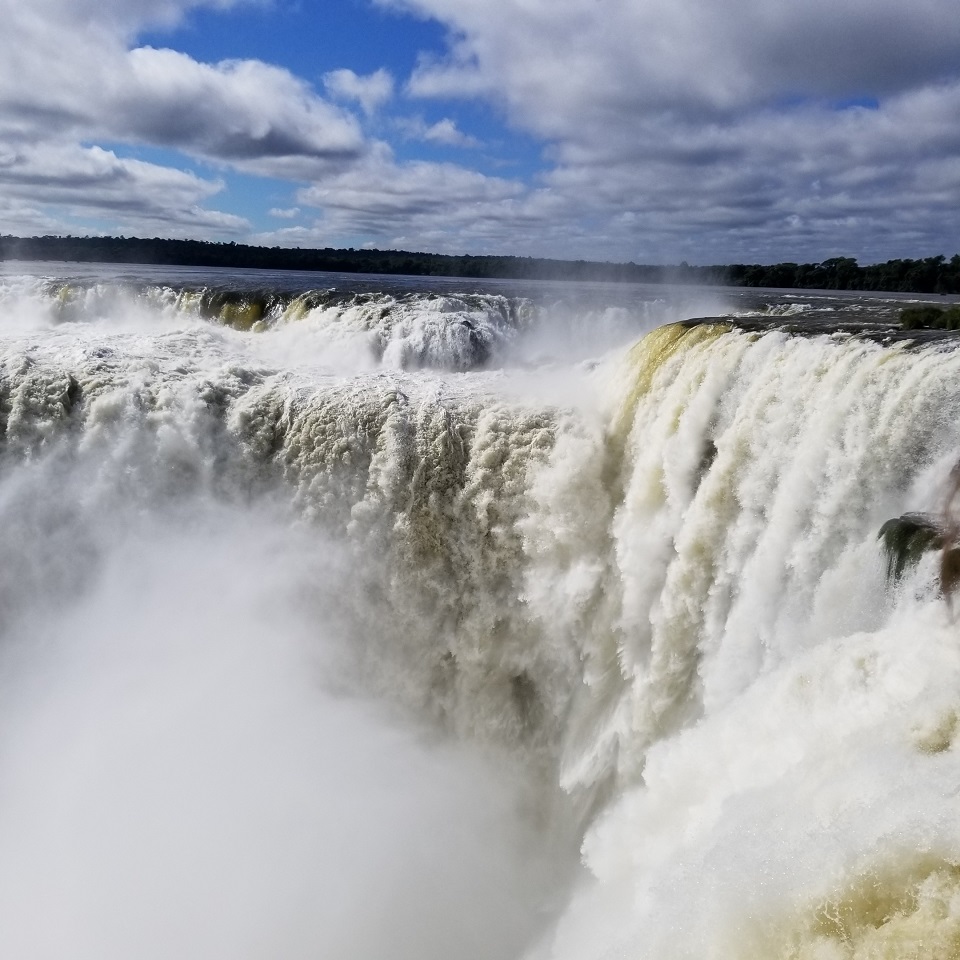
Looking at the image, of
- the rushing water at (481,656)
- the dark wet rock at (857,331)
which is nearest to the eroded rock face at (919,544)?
the rushing water at (481,656)

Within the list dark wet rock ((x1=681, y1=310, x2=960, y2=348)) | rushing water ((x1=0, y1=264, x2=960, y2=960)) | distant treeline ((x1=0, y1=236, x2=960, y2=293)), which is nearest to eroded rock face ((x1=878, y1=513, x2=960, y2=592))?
rushing water ((x1=0, y1=264, x2=960, y2=960))

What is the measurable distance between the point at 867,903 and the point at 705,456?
493 centimetres

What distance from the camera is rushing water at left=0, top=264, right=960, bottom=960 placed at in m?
4.16

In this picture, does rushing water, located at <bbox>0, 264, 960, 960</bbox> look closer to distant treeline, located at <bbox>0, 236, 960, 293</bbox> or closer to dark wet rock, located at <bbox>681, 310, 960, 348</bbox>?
dark wet rock, located at <bbox>681, 310, 960, 348</bbox>

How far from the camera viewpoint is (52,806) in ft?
28.2

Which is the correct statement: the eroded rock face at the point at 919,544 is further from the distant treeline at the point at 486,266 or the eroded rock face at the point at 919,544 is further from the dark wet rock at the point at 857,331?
the distant treeline at the point at 486,266

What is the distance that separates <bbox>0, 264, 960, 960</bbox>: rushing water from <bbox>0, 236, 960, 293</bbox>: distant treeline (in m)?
15.4

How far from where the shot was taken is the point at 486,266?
40438 millimetres

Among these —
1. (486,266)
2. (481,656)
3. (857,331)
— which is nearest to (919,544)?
(857,331)

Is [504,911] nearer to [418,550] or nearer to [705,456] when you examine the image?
[418,550]

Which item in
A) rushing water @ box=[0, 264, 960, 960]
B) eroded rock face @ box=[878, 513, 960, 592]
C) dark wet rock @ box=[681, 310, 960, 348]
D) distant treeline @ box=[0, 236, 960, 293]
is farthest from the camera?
distant treeline @ box=[0, 236, 960, 293]

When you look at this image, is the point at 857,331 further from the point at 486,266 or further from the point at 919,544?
the point at 486,266

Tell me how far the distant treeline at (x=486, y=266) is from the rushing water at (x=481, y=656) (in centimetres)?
1538

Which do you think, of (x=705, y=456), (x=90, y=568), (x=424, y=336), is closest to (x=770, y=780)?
(x=705, y=456)
